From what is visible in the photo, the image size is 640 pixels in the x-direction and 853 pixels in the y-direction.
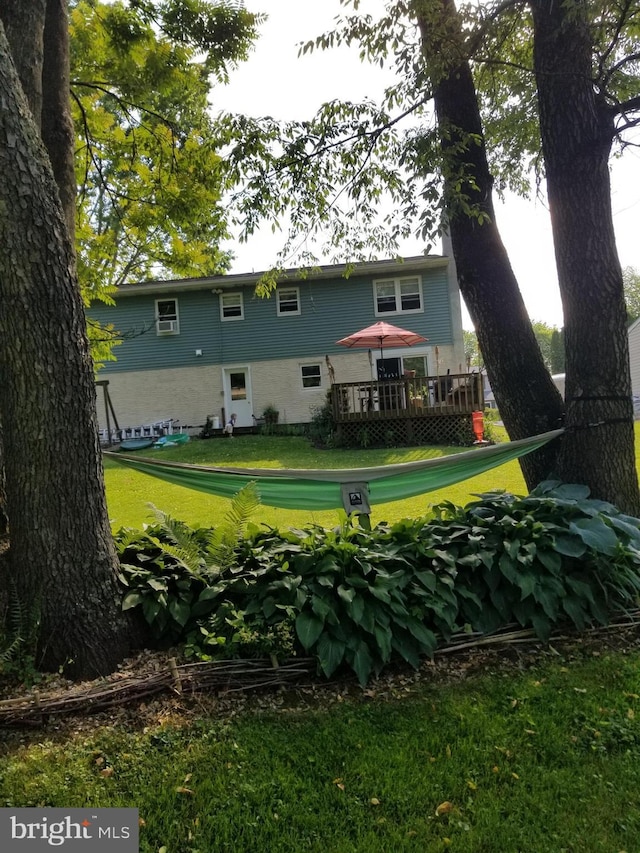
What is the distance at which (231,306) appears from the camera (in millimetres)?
17641

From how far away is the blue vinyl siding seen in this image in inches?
674

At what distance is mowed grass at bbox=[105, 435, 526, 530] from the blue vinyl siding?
403 cm

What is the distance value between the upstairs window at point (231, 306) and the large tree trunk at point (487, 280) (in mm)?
14055

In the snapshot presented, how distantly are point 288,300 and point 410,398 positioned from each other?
6626mm

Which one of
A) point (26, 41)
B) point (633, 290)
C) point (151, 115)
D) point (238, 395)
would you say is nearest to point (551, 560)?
point (26, 41)

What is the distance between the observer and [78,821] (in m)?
1.71

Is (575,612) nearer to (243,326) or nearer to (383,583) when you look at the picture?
(383,583)

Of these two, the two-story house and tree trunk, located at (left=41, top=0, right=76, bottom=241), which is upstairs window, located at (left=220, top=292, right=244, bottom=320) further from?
tree trunk, located at (left=41, top=0, right=76, bottom=241)

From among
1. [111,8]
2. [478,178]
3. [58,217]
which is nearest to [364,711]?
[58,217]

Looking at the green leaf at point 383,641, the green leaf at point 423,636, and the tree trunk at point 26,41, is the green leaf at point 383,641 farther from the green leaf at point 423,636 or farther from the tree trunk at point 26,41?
the tree trunk at point 26,41

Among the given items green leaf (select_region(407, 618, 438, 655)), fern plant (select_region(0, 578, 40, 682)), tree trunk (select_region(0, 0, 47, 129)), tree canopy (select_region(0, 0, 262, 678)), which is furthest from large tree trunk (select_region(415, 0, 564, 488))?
fern plant (select_region(0, 578, 40, 682))

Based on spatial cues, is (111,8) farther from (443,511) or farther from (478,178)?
(443,511)

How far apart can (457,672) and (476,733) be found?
0.39 meters

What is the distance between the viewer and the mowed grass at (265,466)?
612 cm
